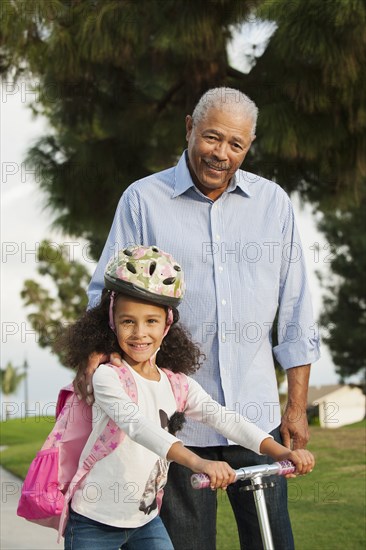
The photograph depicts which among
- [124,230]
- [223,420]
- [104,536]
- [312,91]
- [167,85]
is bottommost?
[104,536]

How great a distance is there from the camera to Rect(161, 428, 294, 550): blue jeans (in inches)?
124

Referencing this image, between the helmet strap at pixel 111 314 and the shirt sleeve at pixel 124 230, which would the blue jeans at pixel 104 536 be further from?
the shirt sleeve at pixel 124 230

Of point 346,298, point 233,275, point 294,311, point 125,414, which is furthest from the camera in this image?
point 346,298

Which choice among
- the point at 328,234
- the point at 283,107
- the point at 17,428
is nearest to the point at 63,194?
the point at 283,107

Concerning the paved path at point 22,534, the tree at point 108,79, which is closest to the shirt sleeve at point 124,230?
the paved path at point 22,534

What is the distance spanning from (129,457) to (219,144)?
94cm

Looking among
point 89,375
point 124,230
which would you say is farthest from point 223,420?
point 124,230

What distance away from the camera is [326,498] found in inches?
303

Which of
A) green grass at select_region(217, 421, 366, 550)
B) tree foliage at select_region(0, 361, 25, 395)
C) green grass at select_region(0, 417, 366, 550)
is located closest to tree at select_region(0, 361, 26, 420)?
tree foliage at select_region(0, 361, 25, 395)

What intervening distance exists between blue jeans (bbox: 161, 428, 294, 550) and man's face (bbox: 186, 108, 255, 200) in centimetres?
80

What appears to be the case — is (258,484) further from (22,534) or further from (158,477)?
(22,534)

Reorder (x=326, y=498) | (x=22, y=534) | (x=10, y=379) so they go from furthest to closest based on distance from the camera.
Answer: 1. (x=10, y=379)
2. (x=326, y=498)
3. (x=22, y=534)

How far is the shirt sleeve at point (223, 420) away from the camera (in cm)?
280

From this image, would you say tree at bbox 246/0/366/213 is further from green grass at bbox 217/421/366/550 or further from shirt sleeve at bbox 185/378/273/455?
shirt sleeve at bbox 185/378/273/455
